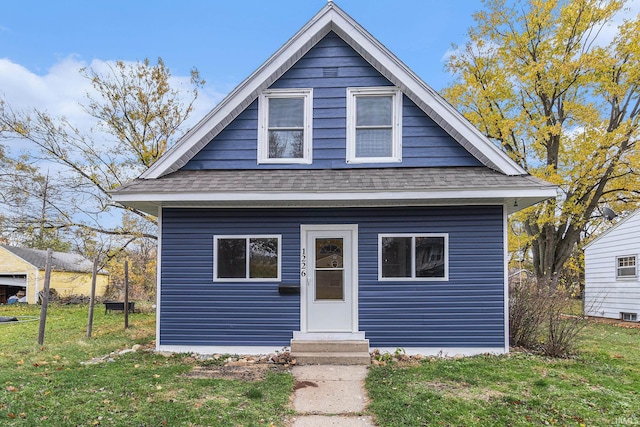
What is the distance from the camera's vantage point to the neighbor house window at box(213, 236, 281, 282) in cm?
750

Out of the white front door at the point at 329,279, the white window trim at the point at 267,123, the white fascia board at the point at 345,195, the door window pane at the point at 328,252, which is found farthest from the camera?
the white window trim at the point at 267,123

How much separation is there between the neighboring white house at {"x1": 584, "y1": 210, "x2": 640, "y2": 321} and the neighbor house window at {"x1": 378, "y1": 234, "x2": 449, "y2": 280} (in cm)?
836

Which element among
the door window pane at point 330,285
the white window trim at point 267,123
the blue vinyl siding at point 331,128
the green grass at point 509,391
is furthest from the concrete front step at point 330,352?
the white window trim at point 267,123

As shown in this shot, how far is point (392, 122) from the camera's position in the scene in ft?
25.9

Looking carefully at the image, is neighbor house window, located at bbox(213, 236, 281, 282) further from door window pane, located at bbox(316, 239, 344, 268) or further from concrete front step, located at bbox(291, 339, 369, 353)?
concrete front step, located at bbox(291, 339, 369, 353)

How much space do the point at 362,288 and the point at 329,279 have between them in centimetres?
61

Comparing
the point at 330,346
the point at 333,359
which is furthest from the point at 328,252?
the point at 333,359

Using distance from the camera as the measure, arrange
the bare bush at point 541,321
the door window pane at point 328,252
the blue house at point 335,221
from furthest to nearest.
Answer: the door window pane at point 328,252 < the blue house at point 335,221 < the bare bush at point 541,321

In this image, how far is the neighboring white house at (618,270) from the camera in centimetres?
1363

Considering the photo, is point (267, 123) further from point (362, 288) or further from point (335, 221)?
point (362, 288)

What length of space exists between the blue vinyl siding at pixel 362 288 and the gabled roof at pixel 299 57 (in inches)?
42.0

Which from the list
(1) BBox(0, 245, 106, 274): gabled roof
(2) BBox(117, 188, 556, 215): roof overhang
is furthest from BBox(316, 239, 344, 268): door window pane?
(1) BBox(0, 245, 106, 274): gabled roof

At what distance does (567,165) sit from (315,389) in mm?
12579

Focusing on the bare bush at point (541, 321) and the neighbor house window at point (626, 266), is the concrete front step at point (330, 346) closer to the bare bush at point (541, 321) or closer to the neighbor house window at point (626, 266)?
the bare bush at point (541, 321)
